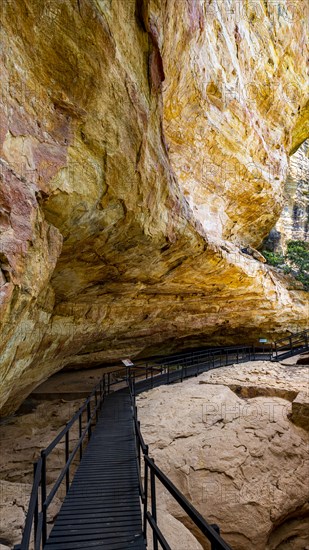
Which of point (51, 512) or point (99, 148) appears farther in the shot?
point (99, 148)

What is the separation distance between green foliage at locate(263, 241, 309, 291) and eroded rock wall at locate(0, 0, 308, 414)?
1120 millimetres

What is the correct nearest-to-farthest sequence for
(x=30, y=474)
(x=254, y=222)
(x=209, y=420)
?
(x=30, y=474) → (x=209, y=420) → (x=254, y=222)

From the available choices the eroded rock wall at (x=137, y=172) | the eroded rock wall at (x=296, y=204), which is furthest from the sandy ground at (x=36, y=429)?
the eroded rock wall at (x=296, y=204)

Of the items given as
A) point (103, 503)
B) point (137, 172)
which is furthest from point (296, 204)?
point (103, 503)

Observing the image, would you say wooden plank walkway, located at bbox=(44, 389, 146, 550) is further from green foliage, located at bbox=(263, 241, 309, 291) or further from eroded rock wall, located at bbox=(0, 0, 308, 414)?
green foliage, located at bbox=(263, 241, 309, 291)

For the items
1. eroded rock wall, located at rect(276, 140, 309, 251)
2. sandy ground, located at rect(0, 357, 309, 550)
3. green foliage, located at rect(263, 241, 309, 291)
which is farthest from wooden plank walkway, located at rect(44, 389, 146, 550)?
eroded rock wall, located at rect(276, 140, 309, 251)

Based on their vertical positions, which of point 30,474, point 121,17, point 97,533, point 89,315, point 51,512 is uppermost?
point 121,17

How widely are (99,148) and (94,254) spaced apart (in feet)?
8.73

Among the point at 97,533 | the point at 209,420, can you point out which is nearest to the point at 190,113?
the point at 209,420

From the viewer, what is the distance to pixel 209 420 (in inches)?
286

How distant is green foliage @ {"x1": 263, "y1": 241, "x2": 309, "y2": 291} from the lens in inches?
660

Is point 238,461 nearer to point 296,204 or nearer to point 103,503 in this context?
point 103,503

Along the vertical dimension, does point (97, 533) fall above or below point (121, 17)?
below

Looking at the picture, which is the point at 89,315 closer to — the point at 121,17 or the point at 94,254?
the point at 94,254
